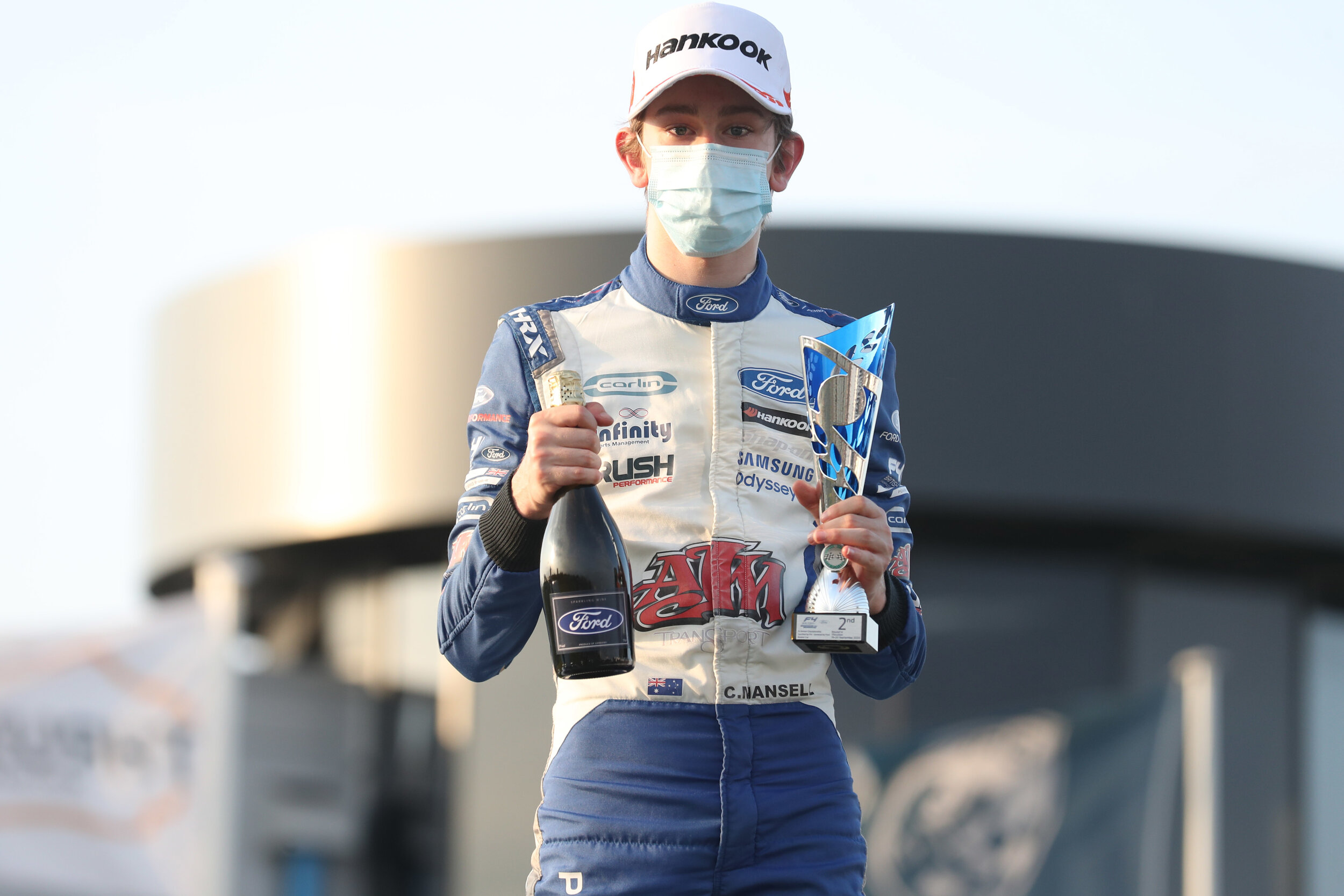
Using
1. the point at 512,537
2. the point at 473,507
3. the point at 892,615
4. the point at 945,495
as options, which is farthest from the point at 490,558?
the point at 945,495

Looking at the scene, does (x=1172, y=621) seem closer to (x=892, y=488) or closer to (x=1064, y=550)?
(x=1064, y=550)

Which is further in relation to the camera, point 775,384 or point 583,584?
point 775,384

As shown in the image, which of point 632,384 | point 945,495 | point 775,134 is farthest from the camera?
point 945,495

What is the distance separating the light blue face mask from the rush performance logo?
57 cm

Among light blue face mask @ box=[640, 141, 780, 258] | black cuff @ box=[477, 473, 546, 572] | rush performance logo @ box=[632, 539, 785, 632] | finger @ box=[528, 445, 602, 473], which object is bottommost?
rush performance logo @ box=[632, 539, 785, 632]

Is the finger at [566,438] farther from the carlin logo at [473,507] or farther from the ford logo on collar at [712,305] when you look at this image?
the ford logo on collar at [712,305]

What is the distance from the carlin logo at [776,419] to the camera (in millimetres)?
2865

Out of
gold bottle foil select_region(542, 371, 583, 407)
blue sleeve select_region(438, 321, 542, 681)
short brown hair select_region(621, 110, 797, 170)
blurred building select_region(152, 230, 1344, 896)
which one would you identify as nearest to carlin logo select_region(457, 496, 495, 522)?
blue sleeve select_region(438, 321, 542, 681)

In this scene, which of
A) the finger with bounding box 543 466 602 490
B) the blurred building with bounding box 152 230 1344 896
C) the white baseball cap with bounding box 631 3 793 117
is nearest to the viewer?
the finger with bounding box 543 466 602 490

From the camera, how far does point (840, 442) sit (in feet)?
9.04

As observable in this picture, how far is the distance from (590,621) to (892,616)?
0.54 meters

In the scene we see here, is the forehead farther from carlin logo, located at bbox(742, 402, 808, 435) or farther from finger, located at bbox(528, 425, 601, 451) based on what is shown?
finger, located at bbox(528, 425, 601, 451)

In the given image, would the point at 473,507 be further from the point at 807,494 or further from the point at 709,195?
the point at 709,195

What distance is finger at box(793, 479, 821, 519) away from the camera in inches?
108
